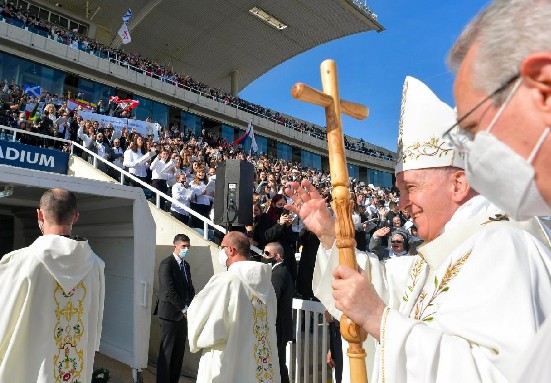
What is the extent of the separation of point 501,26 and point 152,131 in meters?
16.7

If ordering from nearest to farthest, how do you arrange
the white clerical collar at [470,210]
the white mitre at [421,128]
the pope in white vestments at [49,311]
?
the white clerical collar at [470,210]
the white mitre at [421,128]
the pope in white vestments at [49,311]

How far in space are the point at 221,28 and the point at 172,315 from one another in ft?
107

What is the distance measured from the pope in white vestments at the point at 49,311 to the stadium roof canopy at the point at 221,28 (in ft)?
98.3

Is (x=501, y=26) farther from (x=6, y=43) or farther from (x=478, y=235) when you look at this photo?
(x=6, y=43)

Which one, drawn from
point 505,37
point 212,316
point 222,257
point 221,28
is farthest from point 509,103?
point 221,28

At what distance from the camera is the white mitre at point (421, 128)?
2.26m

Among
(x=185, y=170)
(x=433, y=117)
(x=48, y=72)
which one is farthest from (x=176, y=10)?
(x=433, y=117)

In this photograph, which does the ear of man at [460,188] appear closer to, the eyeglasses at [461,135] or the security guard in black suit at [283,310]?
the eyeglasses at [461,135]

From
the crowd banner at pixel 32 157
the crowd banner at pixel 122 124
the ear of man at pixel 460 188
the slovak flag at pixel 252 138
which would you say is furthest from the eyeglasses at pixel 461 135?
the slovak flag at pixel 252 138

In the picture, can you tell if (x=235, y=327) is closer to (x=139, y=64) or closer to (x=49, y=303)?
(x=49, y=303)

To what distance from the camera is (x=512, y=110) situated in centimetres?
83

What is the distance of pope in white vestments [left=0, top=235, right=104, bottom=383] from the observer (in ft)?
11.5

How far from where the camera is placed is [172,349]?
20.4ft

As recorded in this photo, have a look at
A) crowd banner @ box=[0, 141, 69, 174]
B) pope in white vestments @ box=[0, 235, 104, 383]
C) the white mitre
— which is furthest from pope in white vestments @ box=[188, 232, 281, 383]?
crowd banner @ box=[0, 141, 69, 174]
